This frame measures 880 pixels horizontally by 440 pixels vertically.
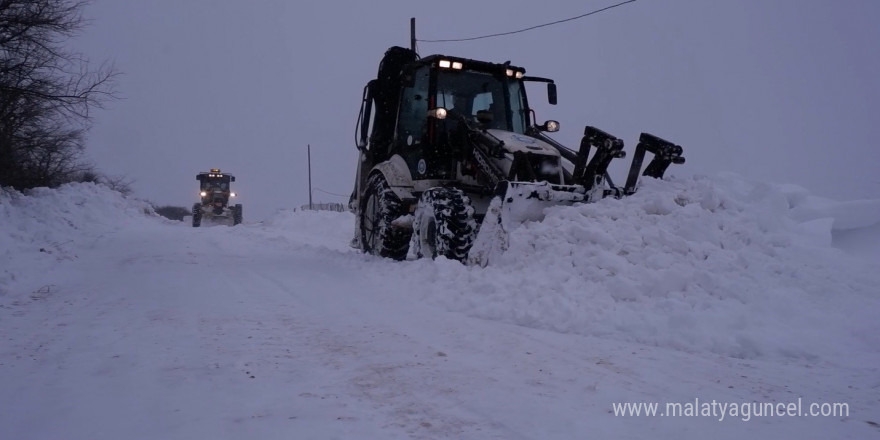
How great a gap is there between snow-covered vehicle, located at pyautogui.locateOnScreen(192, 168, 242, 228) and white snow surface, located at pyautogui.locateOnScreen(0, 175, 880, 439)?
21365mm

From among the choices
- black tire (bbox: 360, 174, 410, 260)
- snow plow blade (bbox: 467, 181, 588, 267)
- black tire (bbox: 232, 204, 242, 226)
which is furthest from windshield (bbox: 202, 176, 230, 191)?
snow plow blade (bbox: 467, 181, 588, 267)

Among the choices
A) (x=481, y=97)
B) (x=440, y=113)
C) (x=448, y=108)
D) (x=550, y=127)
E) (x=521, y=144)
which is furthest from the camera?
(x=550, y=127)

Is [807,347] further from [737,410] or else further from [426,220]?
[426,220]

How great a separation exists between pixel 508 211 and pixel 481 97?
9.50ft

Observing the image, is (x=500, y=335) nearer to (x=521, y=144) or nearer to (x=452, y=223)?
(x=452, y=223)

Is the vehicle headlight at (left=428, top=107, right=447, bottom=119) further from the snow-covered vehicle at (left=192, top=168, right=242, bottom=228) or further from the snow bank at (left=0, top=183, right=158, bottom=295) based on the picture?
the snow-covered vehicle at (left=192, top=168, right=242, bottom=228)

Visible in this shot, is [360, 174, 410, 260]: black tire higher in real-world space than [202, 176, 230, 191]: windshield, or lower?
lower

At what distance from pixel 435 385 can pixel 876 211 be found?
20.9ft

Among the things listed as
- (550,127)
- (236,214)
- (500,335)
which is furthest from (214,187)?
(500,335)

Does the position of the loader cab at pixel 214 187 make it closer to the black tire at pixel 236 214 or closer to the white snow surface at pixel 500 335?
the black tire at pixel 236 214

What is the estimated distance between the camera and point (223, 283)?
239 inches

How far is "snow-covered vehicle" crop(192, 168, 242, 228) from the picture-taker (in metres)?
27.8

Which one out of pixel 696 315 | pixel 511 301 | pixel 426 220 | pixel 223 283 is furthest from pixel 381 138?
pixel 696 315

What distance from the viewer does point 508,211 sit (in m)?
6.06
